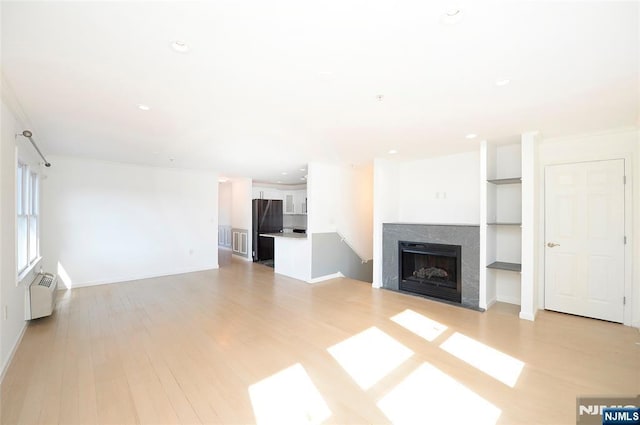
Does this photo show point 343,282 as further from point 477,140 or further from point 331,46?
point 331,46

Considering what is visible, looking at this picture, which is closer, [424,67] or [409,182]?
[424,67]

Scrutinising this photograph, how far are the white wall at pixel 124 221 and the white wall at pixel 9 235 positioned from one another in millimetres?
2315

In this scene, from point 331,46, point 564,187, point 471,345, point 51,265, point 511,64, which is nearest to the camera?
point 331,46

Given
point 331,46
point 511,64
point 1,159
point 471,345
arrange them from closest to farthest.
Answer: point 331,46, point 511,64, point 1,159, point 471,345

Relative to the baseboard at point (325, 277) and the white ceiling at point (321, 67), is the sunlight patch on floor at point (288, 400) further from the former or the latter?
the baseboard at point (325, 277)

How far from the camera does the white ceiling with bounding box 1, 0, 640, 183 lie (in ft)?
4.84

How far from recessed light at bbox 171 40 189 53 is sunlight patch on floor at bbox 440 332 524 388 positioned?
3.52 m

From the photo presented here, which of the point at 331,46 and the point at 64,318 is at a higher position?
the point at 331,46

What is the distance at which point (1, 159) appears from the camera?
2.53 metres

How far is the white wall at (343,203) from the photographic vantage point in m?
5.84

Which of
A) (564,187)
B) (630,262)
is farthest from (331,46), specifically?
(630,262)

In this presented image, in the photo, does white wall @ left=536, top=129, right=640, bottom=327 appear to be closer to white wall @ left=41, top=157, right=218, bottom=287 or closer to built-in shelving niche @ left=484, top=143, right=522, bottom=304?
built-in shelving niche @ left=484, top=143, right=522, bottom=304

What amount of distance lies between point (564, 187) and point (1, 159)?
672 centimetres

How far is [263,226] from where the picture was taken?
8352 mm
